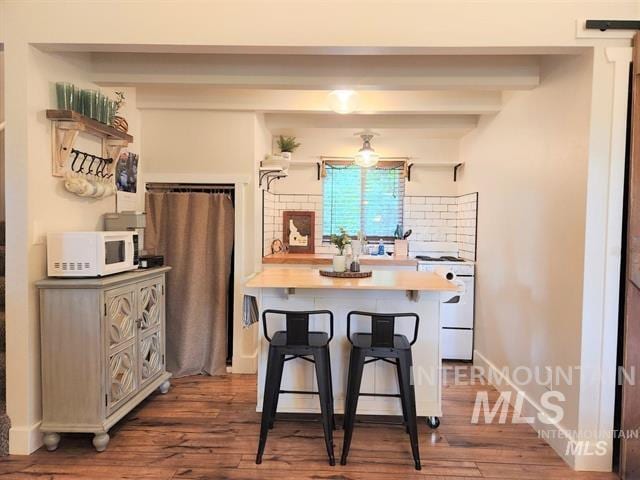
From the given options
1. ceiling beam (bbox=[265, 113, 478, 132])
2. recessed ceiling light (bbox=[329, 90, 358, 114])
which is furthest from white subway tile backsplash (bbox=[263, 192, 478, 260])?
recessed ceiling light (bbox=[329, 90, 358, 114])

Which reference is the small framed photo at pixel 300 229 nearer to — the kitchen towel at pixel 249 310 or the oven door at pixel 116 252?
the kitchen towel at pixel 249 310

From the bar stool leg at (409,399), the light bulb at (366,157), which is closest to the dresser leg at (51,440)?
the bar stool leg at (409,399)

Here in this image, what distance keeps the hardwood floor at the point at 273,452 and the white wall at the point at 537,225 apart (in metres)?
0.42

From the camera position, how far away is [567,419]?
2.33 m

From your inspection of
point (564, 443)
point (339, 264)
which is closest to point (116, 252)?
point (339, 264)

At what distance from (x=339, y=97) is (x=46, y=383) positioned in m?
2.88

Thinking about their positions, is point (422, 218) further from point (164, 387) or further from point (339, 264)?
point (164, 387)

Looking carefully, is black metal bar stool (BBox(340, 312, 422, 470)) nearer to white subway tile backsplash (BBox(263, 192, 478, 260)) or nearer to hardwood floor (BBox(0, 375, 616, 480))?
hardwood floor (BBox(0, 375, 616, 480))

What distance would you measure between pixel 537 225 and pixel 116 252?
282 cm

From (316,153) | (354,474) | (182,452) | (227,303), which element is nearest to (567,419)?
(354,474)

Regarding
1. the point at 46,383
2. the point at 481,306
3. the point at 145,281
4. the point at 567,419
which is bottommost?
the point at 567,419

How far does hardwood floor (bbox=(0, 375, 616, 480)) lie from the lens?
85.7 inches

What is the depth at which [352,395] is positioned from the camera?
2311 millimetres

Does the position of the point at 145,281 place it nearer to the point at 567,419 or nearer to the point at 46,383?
the point at 46,383
